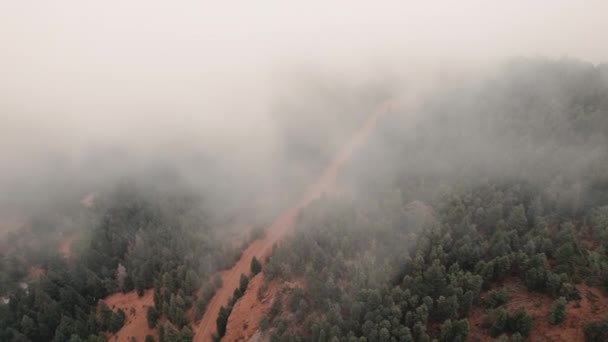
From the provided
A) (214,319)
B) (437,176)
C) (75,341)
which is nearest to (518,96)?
(437,176)

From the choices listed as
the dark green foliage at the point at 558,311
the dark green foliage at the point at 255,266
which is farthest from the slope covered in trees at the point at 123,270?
the dark green foliage at the point at 558,311

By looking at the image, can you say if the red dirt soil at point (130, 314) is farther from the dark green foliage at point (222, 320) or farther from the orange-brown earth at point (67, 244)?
the orange-brown earth at point (67, 244)

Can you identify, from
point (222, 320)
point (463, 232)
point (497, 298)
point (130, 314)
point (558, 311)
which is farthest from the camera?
point (130, 314)

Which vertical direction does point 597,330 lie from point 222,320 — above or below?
below

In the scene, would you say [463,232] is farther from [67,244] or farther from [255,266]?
[67,244]

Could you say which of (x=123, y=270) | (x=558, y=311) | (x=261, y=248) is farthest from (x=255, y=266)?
(x=558, y=311)

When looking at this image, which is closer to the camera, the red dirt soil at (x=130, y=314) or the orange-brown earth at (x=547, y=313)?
the orange-brown earth at (x=547, y=313)
